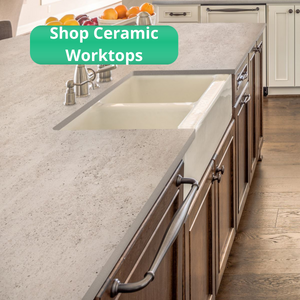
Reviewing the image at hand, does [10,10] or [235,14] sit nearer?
[235,14]

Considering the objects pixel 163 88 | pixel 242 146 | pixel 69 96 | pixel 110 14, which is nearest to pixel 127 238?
pixel 69 96

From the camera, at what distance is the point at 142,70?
2219 millimetres

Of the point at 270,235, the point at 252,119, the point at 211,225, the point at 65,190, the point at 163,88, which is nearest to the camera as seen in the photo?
the point at 65,190

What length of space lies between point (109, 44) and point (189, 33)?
107 centimetres

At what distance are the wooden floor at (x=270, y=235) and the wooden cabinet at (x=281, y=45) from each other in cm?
136

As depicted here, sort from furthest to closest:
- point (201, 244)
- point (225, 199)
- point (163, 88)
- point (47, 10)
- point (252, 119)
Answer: point (47, 10)
point (252, 119)
point (163, 88)
point (225, 199)
point (201, 244)

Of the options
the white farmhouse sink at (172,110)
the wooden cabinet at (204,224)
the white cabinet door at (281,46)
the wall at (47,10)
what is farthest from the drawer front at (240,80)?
the wall at (47,10)

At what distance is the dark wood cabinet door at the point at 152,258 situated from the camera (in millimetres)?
894

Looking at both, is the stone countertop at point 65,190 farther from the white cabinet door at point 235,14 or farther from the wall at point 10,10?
the wall at point 10,10

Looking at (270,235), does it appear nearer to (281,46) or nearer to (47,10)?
(281,46)

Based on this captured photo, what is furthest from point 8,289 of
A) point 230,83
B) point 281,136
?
point 281,136

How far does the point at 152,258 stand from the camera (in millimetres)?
1071

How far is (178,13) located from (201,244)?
384 cm

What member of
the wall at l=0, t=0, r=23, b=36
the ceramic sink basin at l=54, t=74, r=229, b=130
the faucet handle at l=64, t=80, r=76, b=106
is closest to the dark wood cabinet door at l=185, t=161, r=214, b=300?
the ceramic sink basin at l=54, t=74, r=229, b=130
